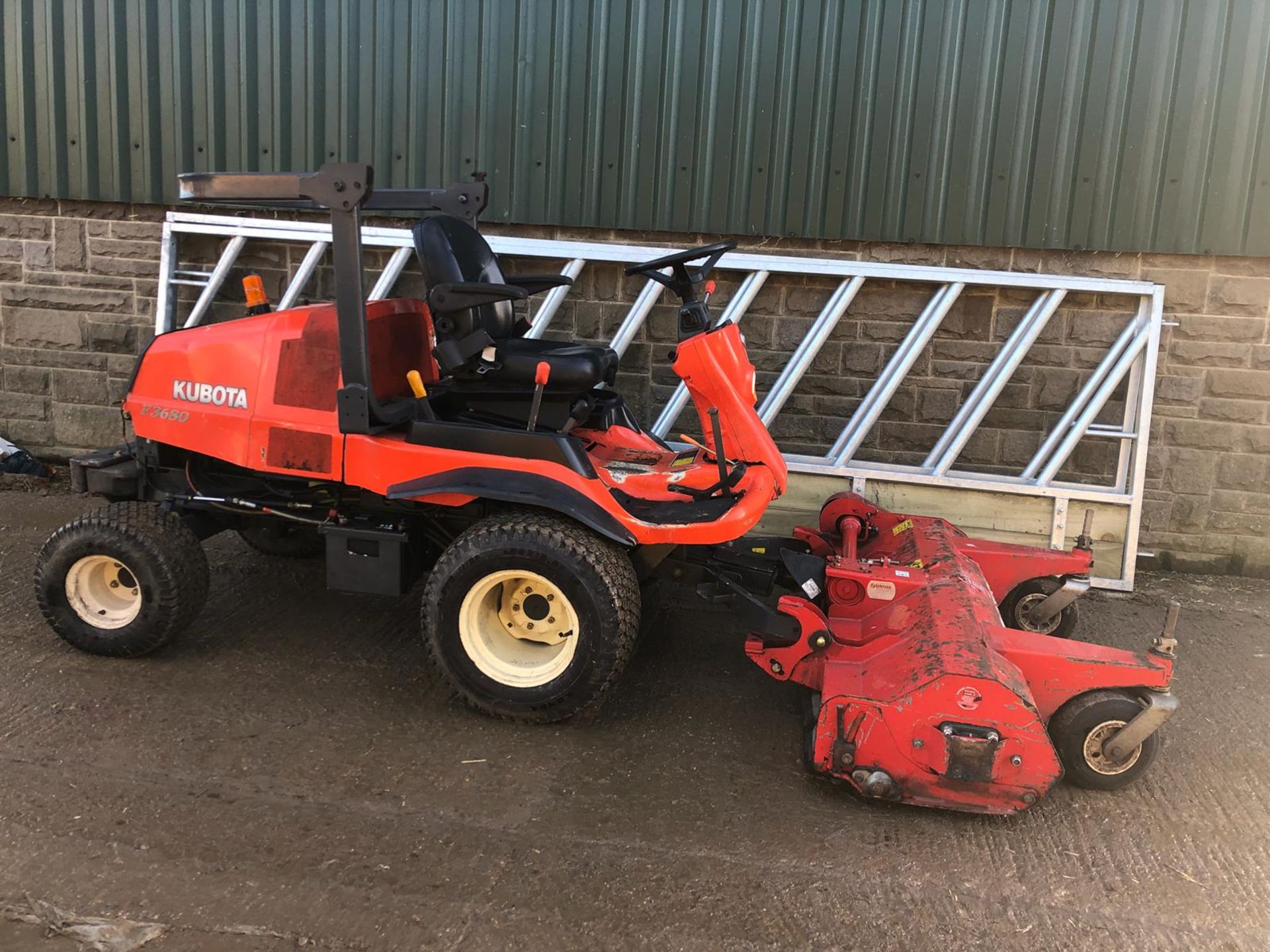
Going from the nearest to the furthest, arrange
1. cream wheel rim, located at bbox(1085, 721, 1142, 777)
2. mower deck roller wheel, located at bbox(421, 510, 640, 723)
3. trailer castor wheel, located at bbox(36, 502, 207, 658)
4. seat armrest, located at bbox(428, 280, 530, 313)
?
cream wheel rim, located at bbox(1085, 721, 1142, 777) < mower deck roller wheel, located at bbox(421, 510, 640, 723) < seat armrest, located at bbox(428, 280, 530, 313) < trailer castor wheel, located at bbox(36, 502, 207, 658)

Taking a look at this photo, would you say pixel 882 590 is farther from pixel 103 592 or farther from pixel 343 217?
pixel 103 592

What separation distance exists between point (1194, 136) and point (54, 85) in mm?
6613

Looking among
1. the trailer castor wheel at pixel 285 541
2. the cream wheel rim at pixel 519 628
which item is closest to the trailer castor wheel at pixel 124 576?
the trailer castor wheel at pixel 285 541

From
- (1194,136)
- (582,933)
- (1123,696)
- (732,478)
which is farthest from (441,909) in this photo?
(1194,136)

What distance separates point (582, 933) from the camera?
2.56 meters

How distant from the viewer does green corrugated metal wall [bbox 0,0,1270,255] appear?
5246 mm

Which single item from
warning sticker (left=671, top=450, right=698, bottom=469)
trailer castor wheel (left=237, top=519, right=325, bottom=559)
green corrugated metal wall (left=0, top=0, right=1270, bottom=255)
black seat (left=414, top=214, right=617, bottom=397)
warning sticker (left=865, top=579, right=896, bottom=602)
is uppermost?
green corrugated metal wall (left=0, top=0, right=1270, bottom=255)

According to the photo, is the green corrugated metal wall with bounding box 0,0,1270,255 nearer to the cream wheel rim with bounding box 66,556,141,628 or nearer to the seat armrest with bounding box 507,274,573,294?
the seat armrest with bounding box 507,274,573,294

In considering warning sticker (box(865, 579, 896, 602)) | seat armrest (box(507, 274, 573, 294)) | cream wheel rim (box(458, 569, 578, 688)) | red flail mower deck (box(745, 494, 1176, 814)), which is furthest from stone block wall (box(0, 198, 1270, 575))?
cream wheel rim (box(458, 569, 578, 688))

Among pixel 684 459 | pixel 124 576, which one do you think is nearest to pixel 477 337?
pixel 684 459

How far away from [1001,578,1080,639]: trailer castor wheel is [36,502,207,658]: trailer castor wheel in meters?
3.35

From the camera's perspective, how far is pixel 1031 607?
427 centimetres

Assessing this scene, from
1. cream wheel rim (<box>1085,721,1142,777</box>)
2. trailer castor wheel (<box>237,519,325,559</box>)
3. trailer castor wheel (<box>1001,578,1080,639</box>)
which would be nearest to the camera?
cream wheel rim (<box>1085,721,1142,777</box>)

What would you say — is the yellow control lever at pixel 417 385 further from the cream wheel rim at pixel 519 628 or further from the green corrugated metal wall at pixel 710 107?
the green corrugated metal wall at pixel 710 107
